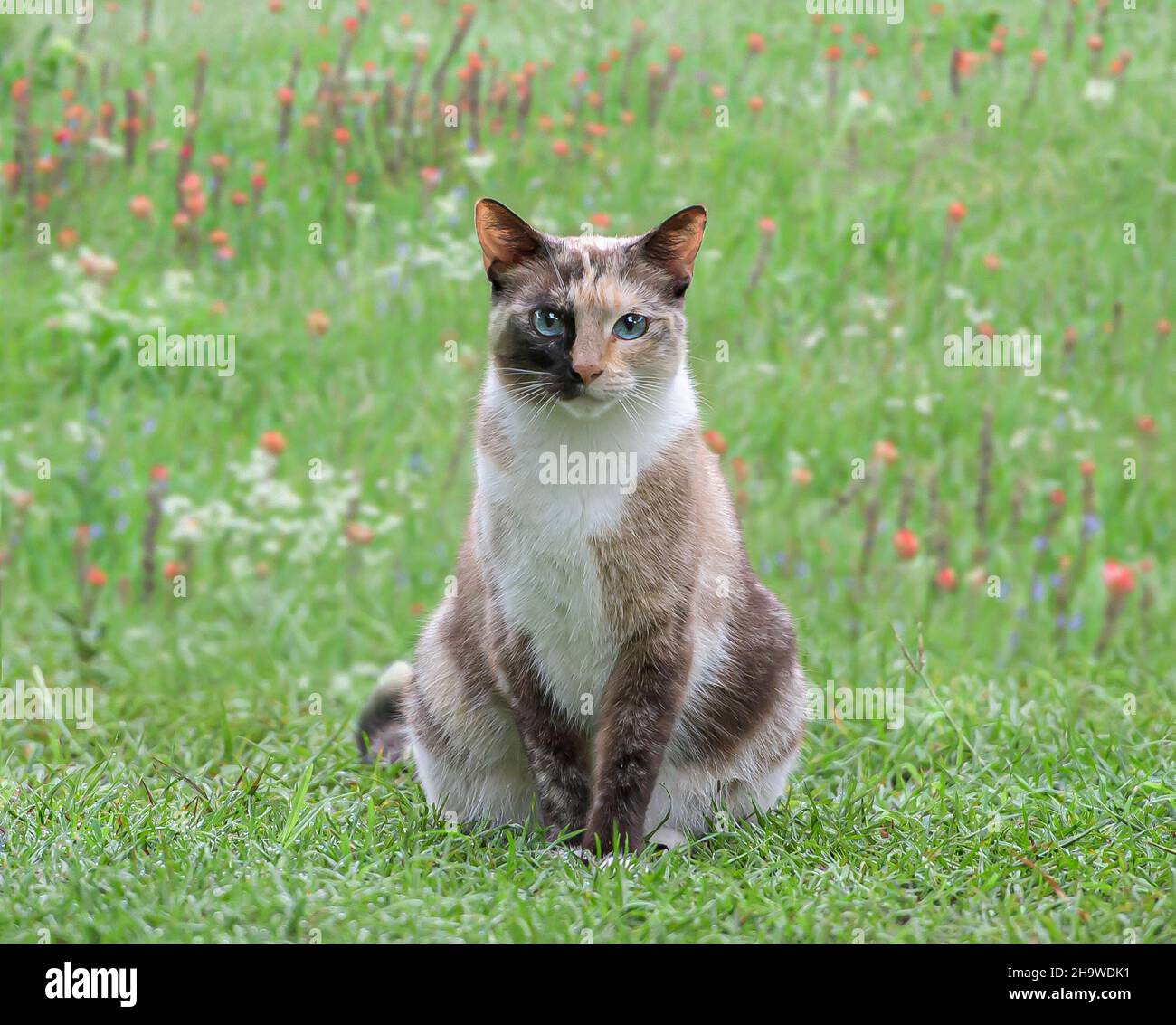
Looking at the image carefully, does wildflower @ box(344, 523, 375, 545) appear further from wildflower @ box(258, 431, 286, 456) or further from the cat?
the cat

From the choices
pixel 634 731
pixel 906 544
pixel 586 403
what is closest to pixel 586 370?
pixel 586 403

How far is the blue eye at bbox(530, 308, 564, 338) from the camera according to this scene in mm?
4102

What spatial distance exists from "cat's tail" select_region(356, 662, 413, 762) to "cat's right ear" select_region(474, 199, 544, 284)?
1.52 m

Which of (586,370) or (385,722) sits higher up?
(586,370)

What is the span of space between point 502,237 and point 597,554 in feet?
3.08

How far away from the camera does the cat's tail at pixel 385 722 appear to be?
202 inches

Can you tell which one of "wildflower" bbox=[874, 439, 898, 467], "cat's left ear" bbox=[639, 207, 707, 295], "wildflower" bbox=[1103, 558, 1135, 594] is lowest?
"wildflower" bbox=[1103, 558, 1135, 594]

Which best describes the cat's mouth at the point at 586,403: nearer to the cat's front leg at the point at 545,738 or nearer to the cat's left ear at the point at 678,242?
the cat's left ear at the point at 678,242

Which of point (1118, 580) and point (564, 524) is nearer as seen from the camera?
point (564, 524)

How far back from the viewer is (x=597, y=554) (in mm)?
4121

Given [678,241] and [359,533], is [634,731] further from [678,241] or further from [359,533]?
[359,533]

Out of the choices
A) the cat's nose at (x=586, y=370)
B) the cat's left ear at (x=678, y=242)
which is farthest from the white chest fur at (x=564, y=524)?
the cat's left ear at (x=678, y=242)

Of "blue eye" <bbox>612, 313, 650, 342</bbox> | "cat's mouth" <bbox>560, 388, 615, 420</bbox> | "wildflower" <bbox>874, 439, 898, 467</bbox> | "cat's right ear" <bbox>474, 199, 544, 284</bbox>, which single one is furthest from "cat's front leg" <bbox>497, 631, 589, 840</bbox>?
"wildflower" <bbox>874, 439, 898, 467</bbox>
